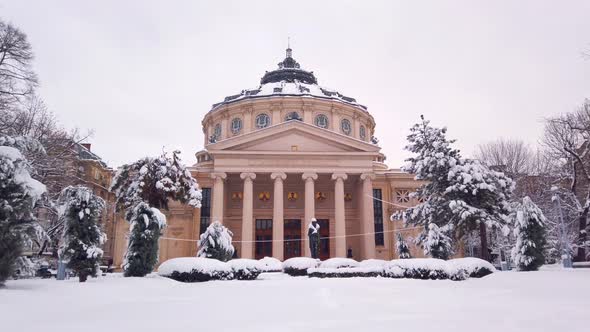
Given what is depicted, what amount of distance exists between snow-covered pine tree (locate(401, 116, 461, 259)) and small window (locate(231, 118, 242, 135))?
81.9 ft

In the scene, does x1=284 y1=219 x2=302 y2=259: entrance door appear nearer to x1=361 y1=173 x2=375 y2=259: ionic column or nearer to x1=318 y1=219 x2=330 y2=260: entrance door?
x1=318 y1=219 x2=330 y2=260: entrance door

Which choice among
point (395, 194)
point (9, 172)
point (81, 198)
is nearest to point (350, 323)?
point (9, 172)

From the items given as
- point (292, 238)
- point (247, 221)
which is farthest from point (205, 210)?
point (292, 238)

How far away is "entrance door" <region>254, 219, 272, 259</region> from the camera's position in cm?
4222

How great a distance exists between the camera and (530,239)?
849 inches

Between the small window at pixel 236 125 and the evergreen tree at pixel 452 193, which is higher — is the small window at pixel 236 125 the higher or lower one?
the higher one

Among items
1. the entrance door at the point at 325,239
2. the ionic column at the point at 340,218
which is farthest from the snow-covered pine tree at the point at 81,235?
the entrance door at the point at 325,239

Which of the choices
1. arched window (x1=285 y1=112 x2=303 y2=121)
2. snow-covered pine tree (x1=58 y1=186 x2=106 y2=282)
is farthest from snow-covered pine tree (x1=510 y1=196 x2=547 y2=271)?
arched window (x1=285 y1=112 x2=303 y2=121)

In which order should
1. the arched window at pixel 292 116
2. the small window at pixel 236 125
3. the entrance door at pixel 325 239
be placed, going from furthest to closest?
1. the small window at pixel 236 125
2. the arched window at pixel 292 116
3. the entrance door at pixel 325 239

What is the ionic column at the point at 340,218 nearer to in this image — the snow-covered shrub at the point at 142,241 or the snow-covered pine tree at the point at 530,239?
the snow-covered pine tree at the point at 530,239

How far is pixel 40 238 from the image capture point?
13414mm

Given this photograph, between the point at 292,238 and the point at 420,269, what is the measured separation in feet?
80.7

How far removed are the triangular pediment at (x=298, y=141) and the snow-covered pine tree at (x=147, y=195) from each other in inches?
584

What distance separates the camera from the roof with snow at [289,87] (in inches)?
1987
